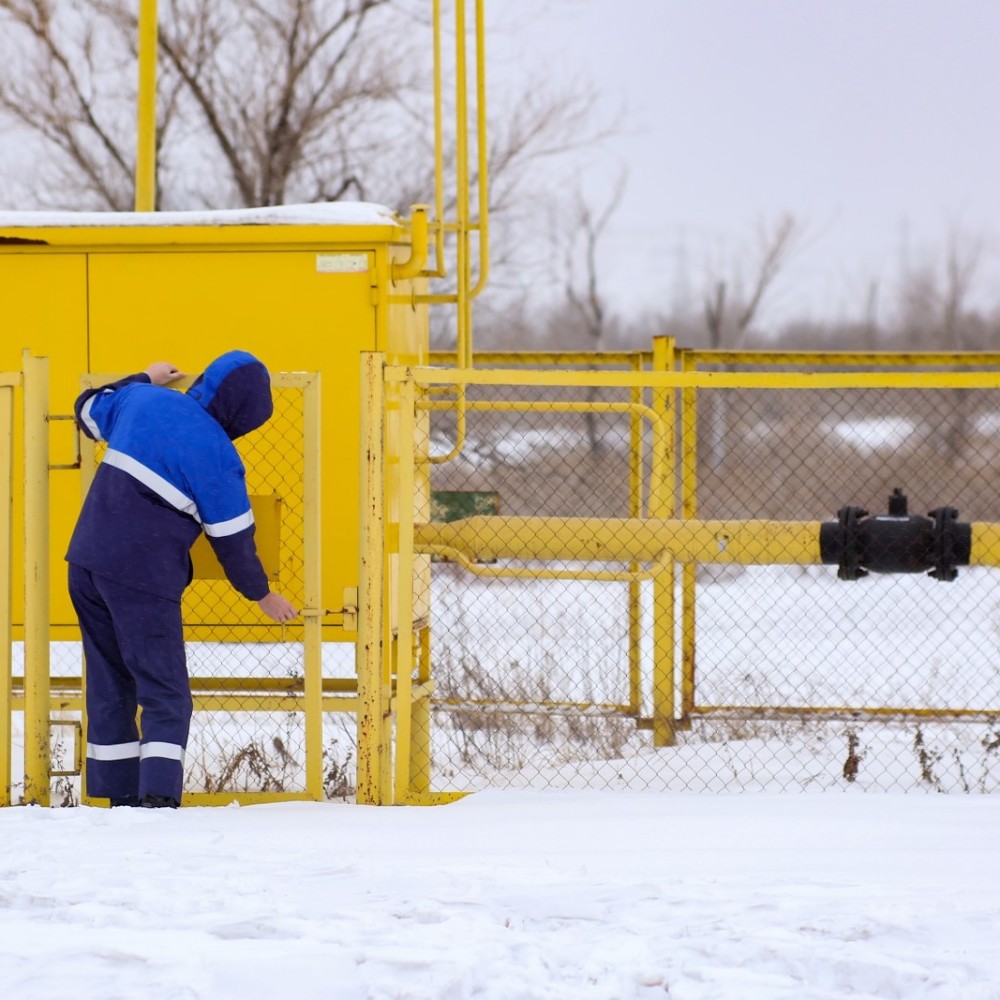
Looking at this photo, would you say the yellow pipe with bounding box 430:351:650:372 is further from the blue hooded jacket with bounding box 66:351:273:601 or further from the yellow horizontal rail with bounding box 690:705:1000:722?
the blue hooded jacket with bounding box 66:351:273:601

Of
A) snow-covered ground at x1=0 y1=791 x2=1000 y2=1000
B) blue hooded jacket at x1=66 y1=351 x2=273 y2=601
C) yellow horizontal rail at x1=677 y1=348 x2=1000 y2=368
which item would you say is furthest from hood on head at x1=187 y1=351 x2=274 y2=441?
yellow horizontal rail at x1=677 y1=348 x2=1000 y2=368

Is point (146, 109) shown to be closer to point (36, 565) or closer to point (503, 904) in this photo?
point (36, 565)

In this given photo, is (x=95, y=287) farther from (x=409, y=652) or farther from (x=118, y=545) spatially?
(x=409, y=652)

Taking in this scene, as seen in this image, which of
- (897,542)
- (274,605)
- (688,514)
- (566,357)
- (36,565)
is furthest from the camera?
(566,357)

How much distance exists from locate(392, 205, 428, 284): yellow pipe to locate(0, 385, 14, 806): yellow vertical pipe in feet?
5.23

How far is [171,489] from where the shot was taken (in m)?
4.70

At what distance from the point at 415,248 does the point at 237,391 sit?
119 centimetres

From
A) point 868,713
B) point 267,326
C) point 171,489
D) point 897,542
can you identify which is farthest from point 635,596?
point 171,489

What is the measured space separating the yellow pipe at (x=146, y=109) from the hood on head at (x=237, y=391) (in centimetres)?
240

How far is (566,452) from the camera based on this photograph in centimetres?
1423

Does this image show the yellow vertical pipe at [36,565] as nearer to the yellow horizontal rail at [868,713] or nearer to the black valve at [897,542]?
the black valve at [897,542]

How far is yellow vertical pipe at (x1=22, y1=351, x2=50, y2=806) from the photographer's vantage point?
16.3 feet

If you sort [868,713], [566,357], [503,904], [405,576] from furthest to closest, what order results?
1. [566,357]
2. [868,713]
3. [405,576]
4. [503,904]

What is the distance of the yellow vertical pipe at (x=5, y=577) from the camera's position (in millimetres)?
4934
